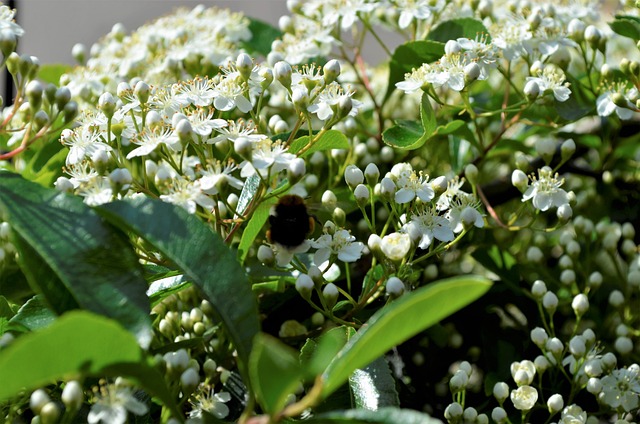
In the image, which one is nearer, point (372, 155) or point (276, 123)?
point (276, 123)

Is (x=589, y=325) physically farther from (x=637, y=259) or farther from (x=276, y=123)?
(x=276, y=123)

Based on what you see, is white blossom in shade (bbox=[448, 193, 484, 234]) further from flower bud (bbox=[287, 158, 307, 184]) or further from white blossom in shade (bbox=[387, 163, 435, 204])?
flower bud (bbox=[287, 158, 307, 184])

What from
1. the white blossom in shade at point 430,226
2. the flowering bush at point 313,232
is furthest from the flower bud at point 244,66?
the white blossom in shade at point 430,226

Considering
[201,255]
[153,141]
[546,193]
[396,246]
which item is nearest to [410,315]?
[201,255]

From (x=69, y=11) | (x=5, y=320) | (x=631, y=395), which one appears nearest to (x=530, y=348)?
(x=631, y=395)

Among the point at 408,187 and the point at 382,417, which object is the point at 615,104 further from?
the point at 382,417

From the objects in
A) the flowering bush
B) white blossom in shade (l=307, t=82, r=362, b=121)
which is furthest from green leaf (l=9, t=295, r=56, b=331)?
white blossom in shade (l=307, t=82, r=362, b=121)
